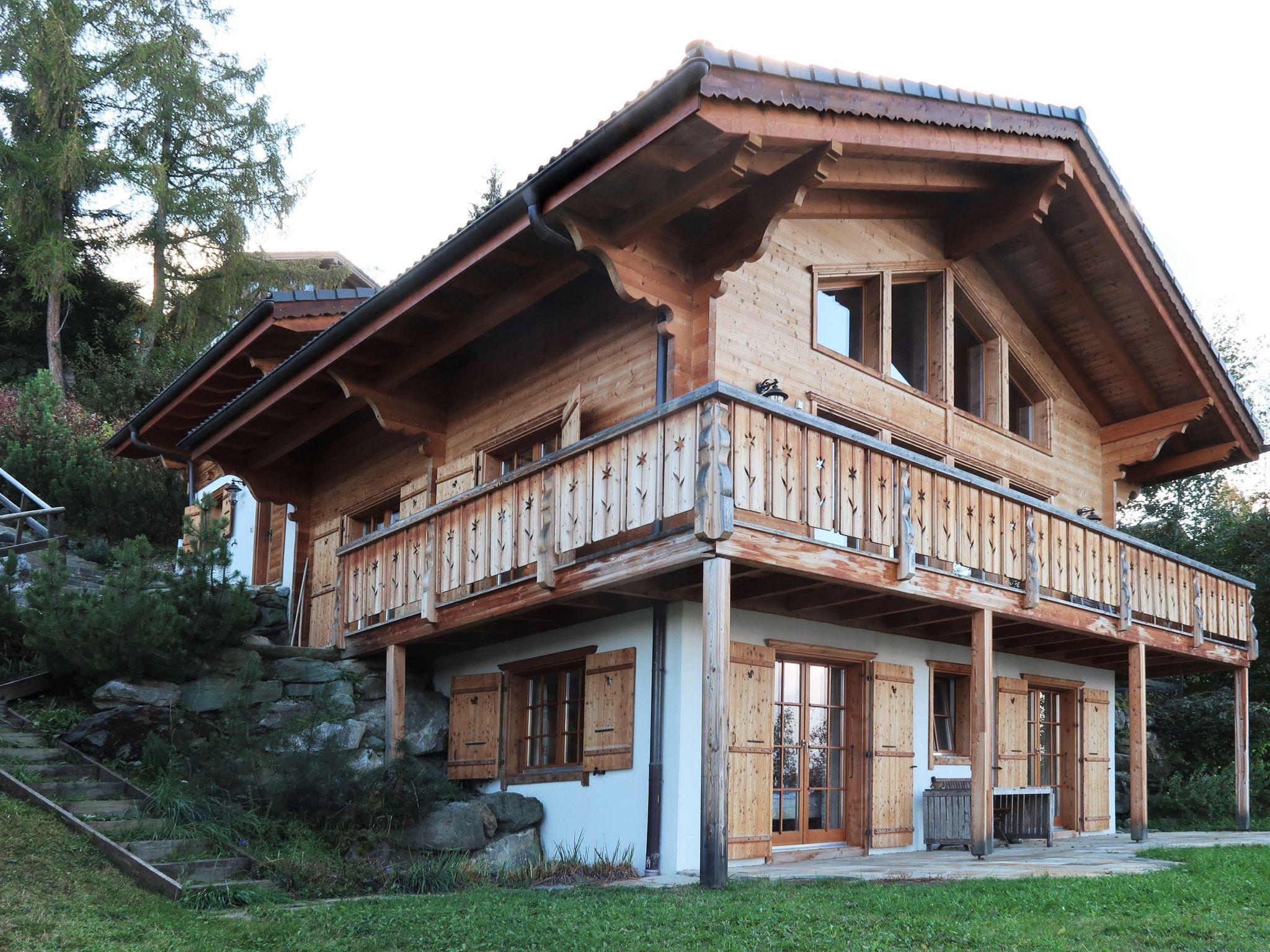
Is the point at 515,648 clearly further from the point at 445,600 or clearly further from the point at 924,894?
the point at 924,894

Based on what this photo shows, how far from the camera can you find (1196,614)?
45.1ft

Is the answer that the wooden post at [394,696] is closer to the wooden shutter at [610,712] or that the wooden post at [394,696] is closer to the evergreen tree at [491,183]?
the wooden shutter at [610,712]

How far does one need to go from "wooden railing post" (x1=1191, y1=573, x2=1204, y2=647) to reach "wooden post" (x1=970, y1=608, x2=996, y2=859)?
466cm

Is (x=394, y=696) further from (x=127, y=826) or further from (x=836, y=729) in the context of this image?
(x=836, y=729)

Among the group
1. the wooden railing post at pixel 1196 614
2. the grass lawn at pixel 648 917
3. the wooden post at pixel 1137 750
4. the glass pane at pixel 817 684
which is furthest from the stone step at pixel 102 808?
the wooden railing post at pixel 1196 614

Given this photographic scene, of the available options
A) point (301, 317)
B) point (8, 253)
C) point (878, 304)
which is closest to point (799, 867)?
point (878, 304)

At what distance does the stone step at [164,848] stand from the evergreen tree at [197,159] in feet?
73.4

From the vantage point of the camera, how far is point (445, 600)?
1110 cm

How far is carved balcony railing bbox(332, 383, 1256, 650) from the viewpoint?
833 cm

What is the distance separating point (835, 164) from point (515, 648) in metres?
5.44

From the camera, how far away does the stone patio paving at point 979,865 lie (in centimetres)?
870

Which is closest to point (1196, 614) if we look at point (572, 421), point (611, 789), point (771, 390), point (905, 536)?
point (905, 536)

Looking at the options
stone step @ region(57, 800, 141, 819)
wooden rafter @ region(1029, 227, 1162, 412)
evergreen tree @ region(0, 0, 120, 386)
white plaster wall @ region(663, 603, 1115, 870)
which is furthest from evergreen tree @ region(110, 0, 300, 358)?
white plaster wall @ region(663, 603, 1115, 870)

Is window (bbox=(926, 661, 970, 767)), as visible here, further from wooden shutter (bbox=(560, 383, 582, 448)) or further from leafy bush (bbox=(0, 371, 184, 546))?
leafy bush (bbox=(0, 371, 184, 546))
